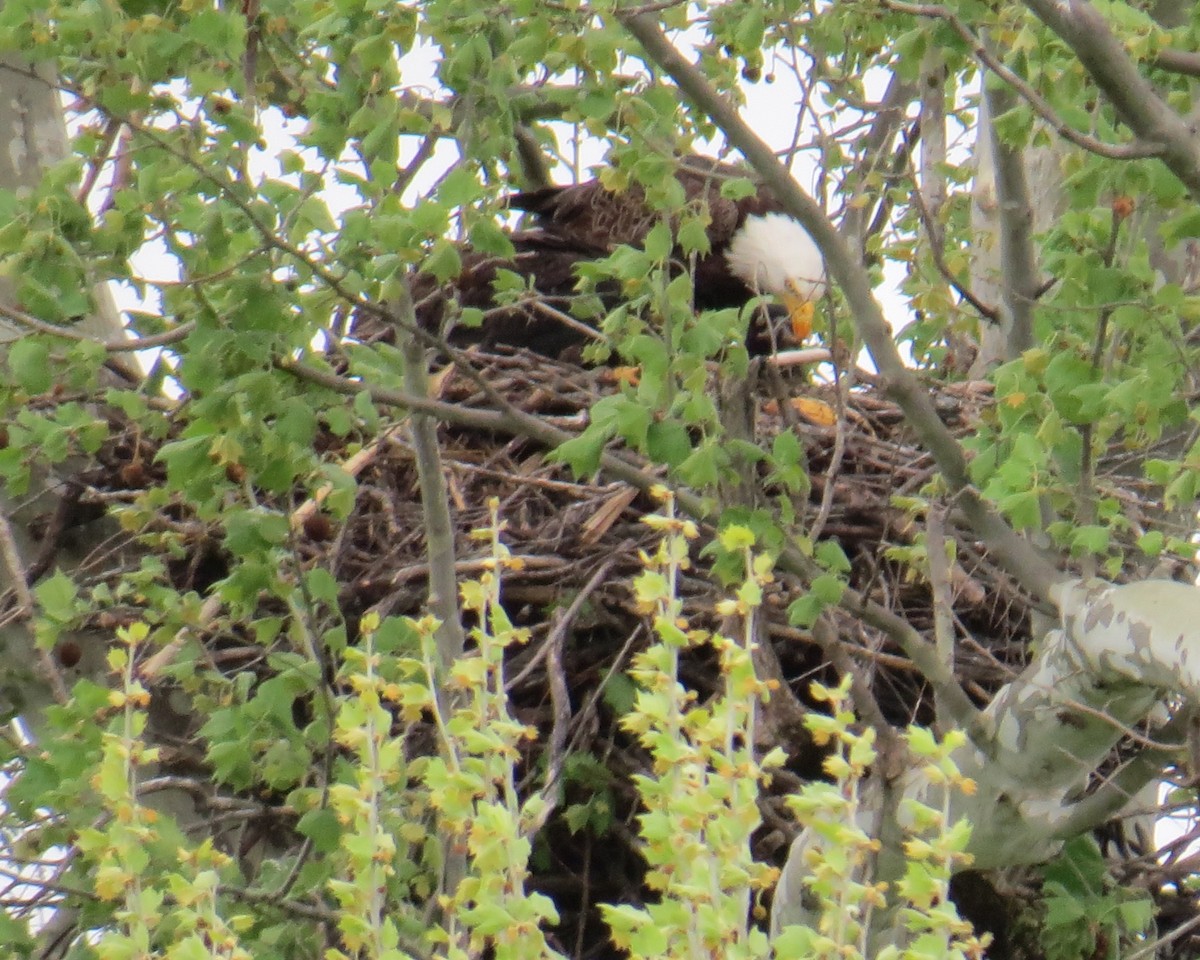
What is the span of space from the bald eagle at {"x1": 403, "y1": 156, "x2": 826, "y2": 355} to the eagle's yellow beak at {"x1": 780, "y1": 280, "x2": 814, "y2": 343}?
2 centimetres

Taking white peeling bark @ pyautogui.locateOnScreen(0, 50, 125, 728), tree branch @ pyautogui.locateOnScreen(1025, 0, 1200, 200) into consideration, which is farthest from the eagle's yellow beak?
white peeling bark @ pyautogui.locateOnScreen(0, 50, 125, 728)

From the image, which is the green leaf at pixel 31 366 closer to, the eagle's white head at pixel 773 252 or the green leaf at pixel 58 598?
the green leaf at pixel 58 598

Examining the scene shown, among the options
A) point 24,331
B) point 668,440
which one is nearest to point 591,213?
point 24,331

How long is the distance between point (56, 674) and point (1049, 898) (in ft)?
6.81

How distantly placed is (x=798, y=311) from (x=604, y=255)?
2.39 metres

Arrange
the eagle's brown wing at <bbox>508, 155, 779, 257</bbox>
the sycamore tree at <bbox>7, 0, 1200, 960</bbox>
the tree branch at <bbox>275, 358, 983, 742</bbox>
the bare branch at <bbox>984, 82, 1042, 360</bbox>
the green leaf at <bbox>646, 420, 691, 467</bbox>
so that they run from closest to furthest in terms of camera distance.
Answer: the sycamore tree at <bbox>7, 0, 1200, 960</bbox> < the green leaf at <bbox>646, 420, 691, 467</bbox> < the tree branch at <bbox>275, 358, 983, 742</bbox> < the bare branch at <bbox>984, 82, 1042, 360</bbox> < the eagle's brown wing at <bbox>508, 155, 779, 257</bbox>

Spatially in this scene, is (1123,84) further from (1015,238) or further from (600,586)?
(600,586)

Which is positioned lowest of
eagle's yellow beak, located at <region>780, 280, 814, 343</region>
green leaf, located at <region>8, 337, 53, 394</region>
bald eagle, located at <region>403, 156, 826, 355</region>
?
green leaf, located at <region>8, 337, 53, 394</region>

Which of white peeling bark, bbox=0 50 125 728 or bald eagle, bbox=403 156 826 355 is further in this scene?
bald eagle, bbox=403 156 826 355

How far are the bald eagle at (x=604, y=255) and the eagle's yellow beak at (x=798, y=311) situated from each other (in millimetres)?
16

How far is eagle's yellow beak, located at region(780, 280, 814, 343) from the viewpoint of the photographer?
3.88 meters

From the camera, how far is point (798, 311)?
151 inches

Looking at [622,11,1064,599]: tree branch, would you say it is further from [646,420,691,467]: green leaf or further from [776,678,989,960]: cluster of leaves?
[776,678,989,960]: cluster of leaves

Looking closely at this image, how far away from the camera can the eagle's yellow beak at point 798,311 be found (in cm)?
388
